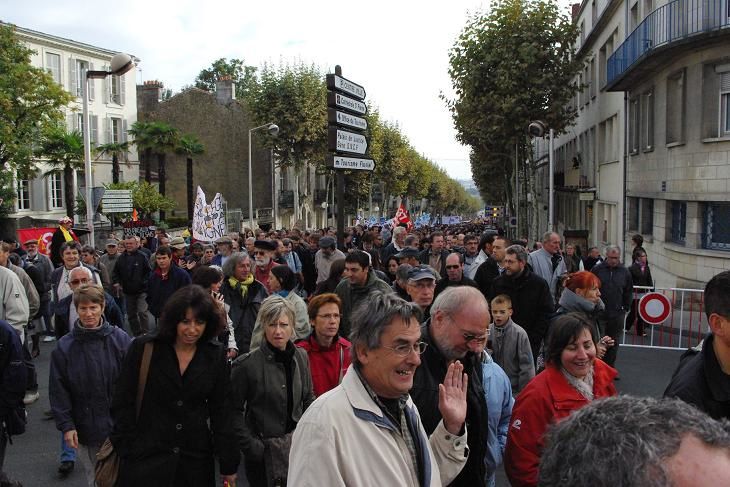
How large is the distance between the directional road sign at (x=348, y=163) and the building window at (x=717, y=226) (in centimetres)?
1142

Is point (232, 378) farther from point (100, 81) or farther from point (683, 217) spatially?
point (100, 81)

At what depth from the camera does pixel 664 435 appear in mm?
1375

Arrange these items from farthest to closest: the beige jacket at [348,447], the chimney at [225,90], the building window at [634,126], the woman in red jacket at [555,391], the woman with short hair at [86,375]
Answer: the chimney at [225,90], the building window at [634,126], the woman with short hair at [86,375], the woman in red jacket at [555,391], the beige jacket at [348,447]

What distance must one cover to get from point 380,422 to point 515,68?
28.4 meters

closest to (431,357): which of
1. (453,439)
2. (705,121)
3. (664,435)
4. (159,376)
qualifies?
(453,439)

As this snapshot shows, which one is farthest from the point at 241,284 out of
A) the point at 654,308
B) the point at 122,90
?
the point at 122,90

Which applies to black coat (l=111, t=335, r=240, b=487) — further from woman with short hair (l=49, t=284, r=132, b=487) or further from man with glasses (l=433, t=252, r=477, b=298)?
man with glasses (l=433, t=252, r=477, b=298)

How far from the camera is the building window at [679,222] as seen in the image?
63.6ft

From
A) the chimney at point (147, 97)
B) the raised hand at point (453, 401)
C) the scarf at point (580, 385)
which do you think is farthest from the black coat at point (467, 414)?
A: the chimney at point (147, 97)

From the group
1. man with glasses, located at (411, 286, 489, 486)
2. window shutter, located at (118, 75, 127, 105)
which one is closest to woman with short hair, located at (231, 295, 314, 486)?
man with glasses, located at (411, 286, 489, 486)

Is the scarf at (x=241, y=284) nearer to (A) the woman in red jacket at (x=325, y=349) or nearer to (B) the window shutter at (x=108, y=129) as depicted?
(A) the woman in red jacket at (x=325, y=349)

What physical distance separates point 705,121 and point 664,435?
18732 millimetres

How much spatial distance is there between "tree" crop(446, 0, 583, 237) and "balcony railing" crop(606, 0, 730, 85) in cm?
761

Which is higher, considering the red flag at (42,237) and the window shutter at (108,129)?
the window shutter at (108,129)
